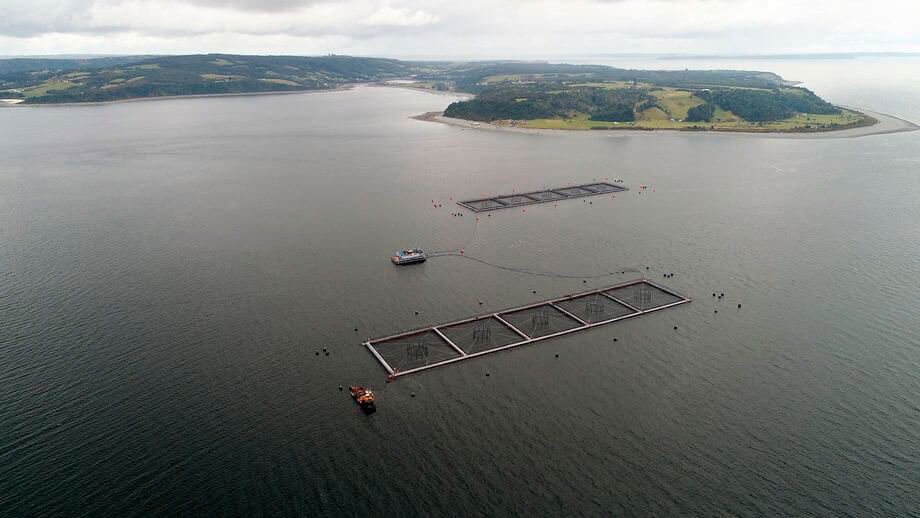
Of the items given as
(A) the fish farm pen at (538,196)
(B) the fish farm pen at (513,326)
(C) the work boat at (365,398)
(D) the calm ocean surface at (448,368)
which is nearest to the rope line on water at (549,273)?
(D) the calm ocean surface at (448,368)

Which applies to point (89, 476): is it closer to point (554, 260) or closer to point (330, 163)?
point (554, 260)

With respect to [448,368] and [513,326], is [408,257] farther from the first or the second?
[448,368]

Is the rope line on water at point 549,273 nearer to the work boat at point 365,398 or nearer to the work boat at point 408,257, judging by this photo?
the work boat at point 408,257

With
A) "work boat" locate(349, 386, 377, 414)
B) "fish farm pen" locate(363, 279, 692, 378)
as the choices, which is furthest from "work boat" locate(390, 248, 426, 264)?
"work boat" locate(349, 386, 377, 414)

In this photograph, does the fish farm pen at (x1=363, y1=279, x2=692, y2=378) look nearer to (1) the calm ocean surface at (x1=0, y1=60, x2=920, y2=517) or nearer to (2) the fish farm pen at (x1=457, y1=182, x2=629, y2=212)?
(1) the calm ocean surface at (x1=0, y1=60, x2=920, y2=517)

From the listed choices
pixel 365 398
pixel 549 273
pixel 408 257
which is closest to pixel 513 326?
pixel 549 273

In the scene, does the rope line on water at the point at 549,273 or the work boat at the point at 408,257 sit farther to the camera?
the work boat at the point at 408,257
